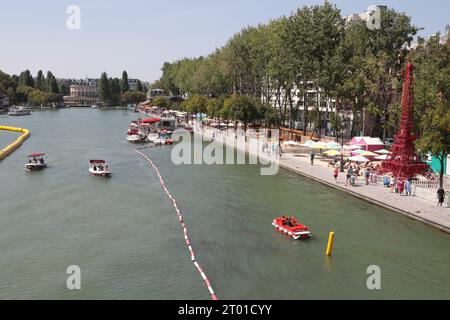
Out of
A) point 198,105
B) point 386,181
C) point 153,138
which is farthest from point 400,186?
point 198,105

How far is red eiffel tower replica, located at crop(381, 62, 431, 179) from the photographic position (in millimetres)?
38312

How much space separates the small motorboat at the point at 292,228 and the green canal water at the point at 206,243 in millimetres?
542

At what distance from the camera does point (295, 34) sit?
230 feet

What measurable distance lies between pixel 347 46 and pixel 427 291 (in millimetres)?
50743

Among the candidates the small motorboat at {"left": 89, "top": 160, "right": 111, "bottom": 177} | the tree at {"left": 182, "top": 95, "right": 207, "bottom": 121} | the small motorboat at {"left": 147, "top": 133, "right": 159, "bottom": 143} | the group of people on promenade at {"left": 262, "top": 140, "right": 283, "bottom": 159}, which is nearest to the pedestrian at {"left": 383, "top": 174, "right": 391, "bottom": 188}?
the group of people on promenade at {"left": 262, "top": 140, "right": 283, "bottom": 159}

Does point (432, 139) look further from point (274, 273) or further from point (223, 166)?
point (223, 166)

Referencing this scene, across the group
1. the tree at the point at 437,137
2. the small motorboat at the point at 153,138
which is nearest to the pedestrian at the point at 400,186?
the tree at the point at 437,137

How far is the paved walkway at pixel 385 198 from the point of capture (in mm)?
31139

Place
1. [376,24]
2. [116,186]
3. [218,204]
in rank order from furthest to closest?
1. [376,24]
2. [116,186]
3. [218,204]

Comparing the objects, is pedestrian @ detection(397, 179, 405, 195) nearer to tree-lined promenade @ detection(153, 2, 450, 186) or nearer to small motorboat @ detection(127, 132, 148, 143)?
tree-lined promenade @ detection(153, 2, 450, 186)

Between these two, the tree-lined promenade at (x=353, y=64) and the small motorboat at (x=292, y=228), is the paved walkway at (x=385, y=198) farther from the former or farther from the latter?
the tree-lined promenade at (x=353, y=64)
